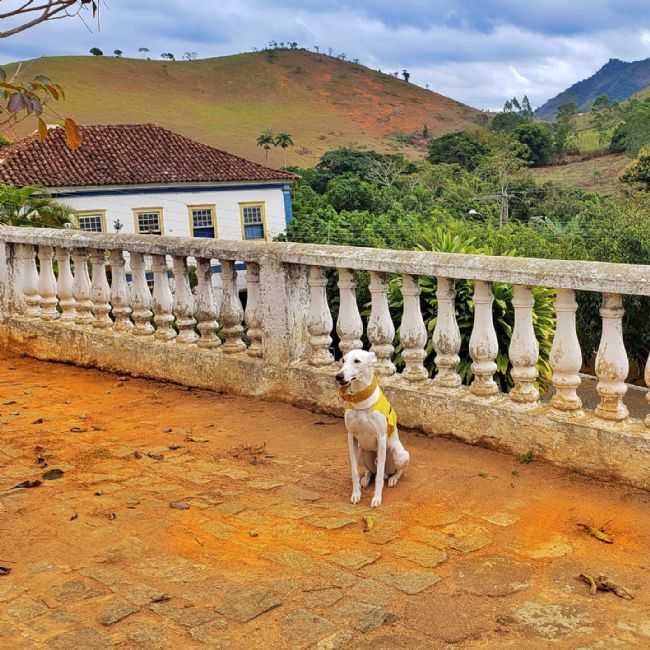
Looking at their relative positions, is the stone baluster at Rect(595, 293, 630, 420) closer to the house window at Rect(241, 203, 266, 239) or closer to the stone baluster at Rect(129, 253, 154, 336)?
the stone baluster at Rect(129, 253, 154, 336)

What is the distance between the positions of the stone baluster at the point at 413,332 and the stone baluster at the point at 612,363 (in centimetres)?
112

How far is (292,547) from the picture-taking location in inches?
142

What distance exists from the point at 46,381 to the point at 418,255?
3407 mm

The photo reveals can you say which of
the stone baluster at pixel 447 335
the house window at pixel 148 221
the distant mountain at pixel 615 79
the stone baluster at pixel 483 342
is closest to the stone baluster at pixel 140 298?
the stone baluster at pixel 447 335

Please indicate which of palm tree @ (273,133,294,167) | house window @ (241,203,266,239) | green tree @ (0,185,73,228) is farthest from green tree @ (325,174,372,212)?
palm tree @ (273,133,294,167)

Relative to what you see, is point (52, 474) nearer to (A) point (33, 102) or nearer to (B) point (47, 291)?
(A) point (33, 102)

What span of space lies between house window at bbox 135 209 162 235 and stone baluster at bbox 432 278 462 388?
116 feet

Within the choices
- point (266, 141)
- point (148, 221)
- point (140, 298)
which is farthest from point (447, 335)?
point (266, 141)

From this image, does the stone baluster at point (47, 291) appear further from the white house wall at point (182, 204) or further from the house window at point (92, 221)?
the house window at point (92, 221)

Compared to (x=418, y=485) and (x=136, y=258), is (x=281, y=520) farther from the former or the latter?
(x=136, y=258)

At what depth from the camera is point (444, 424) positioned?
16.2 feet

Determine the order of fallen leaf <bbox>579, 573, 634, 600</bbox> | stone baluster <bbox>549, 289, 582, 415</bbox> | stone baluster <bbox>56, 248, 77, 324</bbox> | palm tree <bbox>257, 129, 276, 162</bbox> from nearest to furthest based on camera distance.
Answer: fallen leaf <bbox>579, 573, 634, 600</bbox> → stone baluster <bbox>549, 289, 582, 415</bbox> → stone baluster <bbox>56, 248, 77, 324</bbox> → palm tree <bbox>257, 129, 276, 162</bbox>

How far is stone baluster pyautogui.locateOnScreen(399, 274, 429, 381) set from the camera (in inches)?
199

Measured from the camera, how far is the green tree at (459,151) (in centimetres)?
6209
